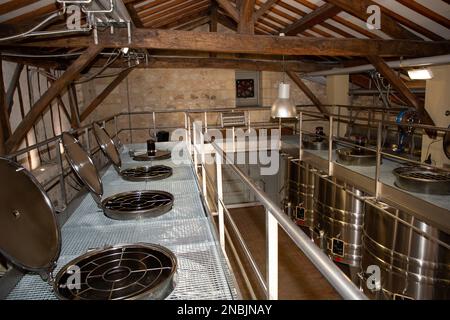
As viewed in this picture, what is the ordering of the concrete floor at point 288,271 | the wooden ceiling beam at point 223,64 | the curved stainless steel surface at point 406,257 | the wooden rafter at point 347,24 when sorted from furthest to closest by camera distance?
the wooden ceiling beam at point 223,64, the wooden rafter at point 347,24, the concrete floor at point 288,271, the curved stainless steel surface at point 406,257

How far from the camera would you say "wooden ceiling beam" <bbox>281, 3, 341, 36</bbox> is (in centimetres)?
522

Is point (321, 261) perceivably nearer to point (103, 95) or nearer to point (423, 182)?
Answer: point (423, 182)

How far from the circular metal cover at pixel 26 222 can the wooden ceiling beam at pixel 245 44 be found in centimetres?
310

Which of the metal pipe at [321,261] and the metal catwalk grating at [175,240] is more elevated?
the metal pipe at [321,261]

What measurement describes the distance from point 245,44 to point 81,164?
3027 mm

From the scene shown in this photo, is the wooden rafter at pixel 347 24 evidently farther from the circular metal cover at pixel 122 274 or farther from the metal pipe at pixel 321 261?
the metal pipe at pixel 321 261

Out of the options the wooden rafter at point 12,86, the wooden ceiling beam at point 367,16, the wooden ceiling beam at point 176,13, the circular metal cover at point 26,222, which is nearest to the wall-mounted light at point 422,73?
the wooden ceiling beam at point 367,16

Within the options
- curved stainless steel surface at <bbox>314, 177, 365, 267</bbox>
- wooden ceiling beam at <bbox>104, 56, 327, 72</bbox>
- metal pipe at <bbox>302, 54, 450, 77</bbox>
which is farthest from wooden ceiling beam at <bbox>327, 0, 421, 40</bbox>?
wooden ceiling beam at <bbox>104, 56, 327, 72</bbox>

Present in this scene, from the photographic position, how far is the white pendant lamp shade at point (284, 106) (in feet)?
13.4

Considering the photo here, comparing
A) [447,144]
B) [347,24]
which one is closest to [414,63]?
[347,24]

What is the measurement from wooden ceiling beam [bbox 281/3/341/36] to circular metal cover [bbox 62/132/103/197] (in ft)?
14.6

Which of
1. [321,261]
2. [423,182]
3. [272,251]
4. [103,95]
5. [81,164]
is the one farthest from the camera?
[103,95]

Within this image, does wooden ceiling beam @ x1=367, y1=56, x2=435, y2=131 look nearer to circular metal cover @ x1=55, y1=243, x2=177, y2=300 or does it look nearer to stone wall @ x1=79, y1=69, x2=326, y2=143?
stone wall @ x1=79, y1=69, x2=326, y2=143

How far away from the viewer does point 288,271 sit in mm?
5613
